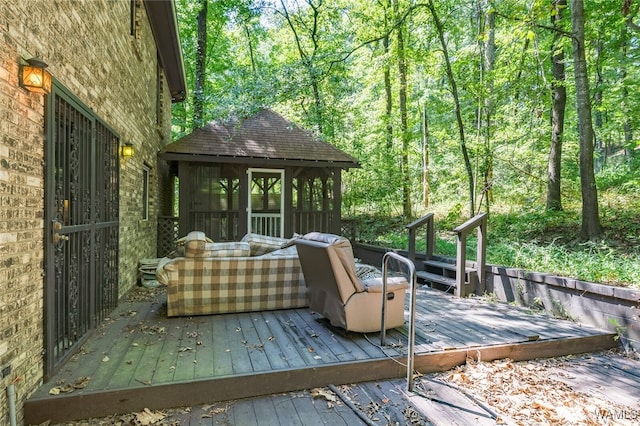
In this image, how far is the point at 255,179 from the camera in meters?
9.29

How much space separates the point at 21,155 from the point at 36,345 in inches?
50.7

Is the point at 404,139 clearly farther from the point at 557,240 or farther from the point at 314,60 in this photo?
the point at 557,240

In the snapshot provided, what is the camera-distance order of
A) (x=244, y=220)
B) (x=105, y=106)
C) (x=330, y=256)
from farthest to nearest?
(x=244, y=220) < (x=105, y=106) < (x=330, y=256)

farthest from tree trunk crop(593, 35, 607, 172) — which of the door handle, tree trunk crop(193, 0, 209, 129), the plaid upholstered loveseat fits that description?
tree trunk crop(193, 0, 209, 129)

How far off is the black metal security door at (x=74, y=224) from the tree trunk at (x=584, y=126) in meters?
7.23

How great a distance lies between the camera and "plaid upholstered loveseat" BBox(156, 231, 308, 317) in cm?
424

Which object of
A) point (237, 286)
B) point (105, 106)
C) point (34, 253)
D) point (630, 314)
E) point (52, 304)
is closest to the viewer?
point (34, 253)

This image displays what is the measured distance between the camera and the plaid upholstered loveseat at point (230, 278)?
4.24 meters

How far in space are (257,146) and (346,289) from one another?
20.1 ft

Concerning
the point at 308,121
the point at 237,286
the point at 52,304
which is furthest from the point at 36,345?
the point at 308,121

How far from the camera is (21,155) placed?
90.4 inches

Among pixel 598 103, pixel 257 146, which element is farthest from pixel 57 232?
pixel 598 103

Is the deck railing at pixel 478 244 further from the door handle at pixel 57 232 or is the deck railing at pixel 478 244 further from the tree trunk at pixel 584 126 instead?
the door handle at pixel 57 232

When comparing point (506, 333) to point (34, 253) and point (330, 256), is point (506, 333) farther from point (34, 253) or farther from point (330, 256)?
point (34, 253)
